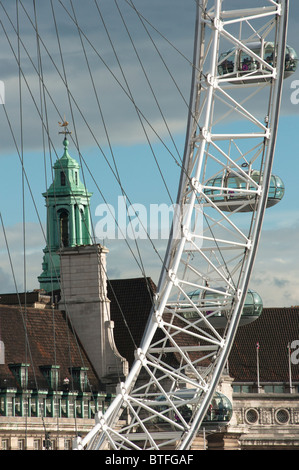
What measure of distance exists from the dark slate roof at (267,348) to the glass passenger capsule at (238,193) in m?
49.3

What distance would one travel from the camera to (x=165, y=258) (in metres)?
66.4

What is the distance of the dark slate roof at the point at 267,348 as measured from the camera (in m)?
126

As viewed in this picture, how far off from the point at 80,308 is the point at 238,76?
35.1 m

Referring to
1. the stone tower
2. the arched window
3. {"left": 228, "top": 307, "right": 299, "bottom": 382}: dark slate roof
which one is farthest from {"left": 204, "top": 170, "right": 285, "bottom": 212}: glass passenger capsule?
the arched window

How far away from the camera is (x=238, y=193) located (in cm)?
6688

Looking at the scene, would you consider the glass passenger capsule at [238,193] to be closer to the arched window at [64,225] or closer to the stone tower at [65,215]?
the stone tower at [65,215]

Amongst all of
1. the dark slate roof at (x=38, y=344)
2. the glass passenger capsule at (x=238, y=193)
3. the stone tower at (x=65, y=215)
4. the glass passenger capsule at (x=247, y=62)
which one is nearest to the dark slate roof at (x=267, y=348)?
the stone tower at (x=65, y=215)

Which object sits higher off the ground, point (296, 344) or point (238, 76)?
point (296, 344)

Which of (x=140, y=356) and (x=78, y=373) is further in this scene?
(x=78, y=373)

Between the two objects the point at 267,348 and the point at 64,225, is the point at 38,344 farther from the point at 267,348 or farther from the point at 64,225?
the point at 64,225

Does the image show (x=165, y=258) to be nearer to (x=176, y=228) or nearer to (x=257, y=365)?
(x=176, y=228)
